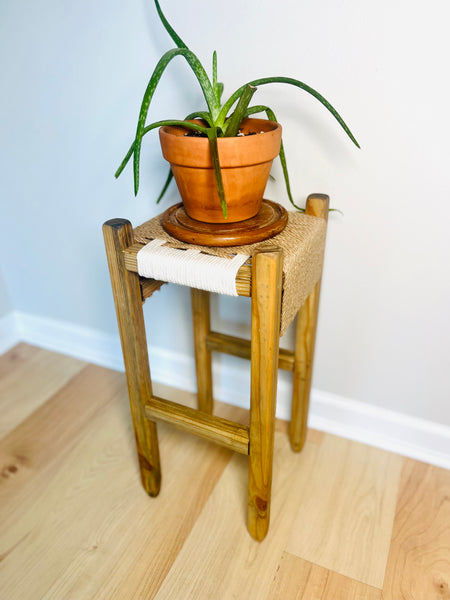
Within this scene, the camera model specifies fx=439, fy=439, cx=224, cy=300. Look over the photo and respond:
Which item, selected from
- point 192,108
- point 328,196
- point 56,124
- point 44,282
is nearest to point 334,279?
point 328,196

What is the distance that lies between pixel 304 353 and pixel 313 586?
1.52ft

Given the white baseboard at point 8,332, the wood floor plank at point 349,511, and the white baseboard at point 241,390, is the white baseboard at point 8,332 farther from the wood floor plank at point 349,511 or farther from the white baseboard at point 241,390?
the wood floor plank at point 349,511

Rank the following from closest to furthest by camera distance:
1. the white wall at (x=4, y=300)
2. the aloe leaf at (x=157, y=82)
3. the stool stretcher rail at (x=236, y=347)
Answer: the aloe leaf at (x=157, y=82) < the stool stretcher rail at (x=236, y=347) < the white wall at (x=4, y=300)

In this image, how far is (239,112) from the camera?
Result: 2.27 ft

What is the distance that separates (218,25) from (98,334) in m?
0.98

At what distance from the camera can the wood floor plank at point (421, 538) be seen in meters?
0.85

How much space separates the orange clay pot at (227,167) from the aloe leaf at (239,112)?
45 millimetres

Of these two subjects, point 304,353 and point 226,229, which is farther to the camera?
point 304,353

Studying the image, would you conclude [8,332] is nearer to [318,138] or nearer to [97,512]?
[97,512]

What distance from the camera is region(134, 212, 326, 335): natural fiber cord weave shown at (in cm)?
72

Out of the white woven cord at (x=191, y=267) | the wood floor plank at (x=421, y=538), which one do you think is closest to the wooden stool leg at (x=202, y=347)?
the white woven cord at (x=191, y=267)

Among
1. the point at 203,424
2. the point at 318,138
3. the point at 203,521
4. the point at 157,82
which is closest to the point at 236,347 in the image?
the point at 203,424

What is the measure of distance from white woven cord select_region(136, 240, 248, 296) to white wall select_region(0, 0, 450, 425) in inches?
14.4

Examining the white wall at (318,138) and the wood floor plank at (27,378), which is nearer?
the white wall at (318,138)
